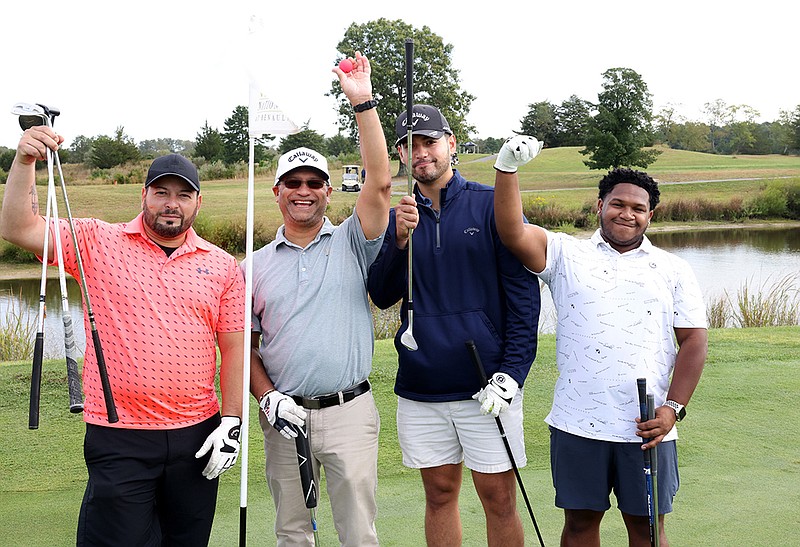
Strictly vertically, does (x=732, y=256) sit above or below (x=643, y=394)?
below

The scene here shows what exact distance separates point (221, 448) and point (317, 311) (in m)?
0.56

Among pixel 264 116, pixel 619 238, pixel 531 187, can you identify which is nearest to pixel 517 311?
pixel 619 238

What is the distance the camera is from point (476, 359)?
2799 mm

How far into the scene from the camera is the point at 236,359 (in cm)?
270

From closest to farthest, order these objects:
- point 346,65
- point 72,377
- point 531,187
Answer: point 72,377 < point 346,65 < point 531,187

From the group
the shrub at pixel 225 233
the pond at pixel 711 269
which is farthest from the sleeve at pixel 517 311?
the shrub at pixel 225 233

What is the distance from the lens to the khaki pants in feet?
9.21

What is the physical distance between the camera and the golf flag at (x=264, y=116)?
2695 mm

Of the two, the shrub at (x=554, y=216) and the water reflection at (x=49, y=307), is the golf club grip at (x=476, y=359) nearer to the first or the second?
the water reflection at (x=49, y=307)

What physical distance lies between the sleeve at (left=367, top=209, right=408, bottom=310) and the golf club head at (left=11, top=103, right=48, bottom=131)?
1.19 meters

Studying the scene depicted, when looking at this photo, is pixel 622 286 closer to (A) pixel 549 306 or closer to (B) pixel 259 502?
(B) pixel 259 502

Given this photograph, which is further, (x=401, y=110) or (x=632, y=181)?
(x=401, y=110)

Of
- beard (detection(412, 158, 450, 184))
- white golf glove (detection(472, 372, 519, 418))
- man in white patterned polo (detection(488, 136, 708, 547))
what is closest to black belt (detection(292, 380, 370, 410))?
white golf glove (detection(472, 372, 519, 418))

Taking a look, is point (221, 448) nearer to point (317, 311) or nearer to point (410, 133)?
point (317, 311)
